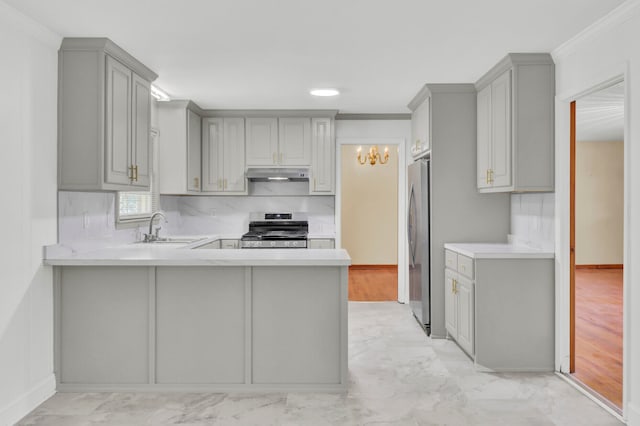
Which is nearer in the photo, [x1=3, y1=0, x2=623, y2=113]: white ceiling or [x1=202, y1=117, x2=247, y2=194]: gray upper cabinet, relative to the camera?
[x1=3, y1=0, x2=623, y2=113]: white ceiling

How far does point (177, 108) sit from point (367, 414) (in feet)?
12.2

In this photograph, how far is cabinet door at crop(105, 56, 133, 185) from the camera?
10.6 ft

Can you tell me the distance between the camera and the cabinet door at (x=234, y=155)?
561 cm

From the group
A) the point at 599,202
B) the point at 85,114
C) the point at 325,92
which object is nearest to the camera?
the point at 85,114

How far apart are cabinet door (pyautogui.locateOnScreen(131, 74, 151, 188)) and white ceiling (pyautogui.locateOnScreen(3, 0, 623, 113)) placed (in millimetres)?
201

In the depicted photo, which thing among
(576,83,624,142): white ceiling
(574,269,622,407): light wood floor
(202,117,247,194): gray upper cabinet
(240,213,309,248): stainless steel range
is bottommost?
(574,269,622,407): light wood floor

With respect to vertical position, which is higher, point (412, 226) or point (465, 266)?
point (412, 226)

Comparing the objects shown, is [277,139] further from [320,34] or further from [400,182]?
[320,34]

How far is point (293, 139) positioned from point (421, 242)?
196cm

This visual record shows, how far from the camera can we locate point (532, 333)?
354cm

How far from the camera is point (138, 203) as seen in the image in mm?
4715

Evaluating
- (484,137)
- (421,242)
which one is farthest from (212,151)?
(484,137)

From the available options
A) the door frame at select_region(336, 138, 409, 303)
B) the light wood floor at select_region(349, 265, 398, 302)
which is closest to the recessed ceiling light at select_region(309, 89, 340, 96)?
the door frame at select_region(336, 138, 409, 303)

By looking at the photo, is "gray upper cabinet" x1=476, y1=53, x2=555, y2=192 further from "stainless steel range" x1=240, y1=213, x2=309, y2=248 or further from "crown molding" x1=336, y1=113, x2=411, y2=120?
"stainless steel range" x1=240, y1=213, x2=309, y2=248
